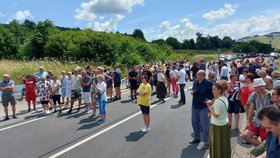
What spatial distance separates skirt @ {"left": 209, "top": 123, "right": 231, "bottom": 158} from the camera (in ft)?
21.8

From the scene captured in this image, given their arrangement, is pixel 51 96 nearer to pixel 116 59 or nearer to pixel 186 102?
pixel 186 102

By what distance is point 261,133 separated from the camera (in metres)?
6.61

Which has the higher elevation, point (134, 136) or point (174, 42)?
point (174, 42)

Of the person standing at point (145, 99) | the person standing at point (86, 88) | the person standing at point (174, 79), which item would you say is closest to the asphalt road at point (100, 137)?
the person standing at point (145, 99)

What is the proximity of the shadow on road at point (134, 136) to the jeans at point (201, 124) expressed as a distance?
1.65m

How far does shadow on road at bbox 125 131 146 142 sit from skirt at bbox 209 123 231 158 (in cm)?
299

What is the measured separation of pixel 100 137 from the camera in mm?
9727

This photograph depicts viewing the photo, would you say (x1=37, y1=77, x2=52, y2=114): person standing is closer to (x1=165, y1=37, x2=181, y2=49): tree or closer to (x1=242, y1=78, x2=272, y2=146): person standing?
(x1=242, y1=78, x2=272, y2=146): person standing

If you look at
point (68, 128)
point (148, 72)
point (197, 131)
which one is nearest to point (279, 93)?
point (197, 131)

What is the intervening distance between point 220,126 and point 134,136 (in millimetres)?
3526

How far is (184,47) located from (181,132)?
11993 centimetres

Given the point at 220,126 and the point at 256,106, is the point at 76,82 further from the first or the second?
the point at 256,106

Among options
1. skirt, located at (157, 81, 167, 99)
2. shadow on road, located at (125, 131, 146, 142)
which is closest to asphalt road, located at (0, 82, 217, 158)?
shadow on road, located at (125, 131, 146, 142)

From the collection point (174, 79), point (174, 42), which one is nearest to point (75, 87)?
point (174, 79)
